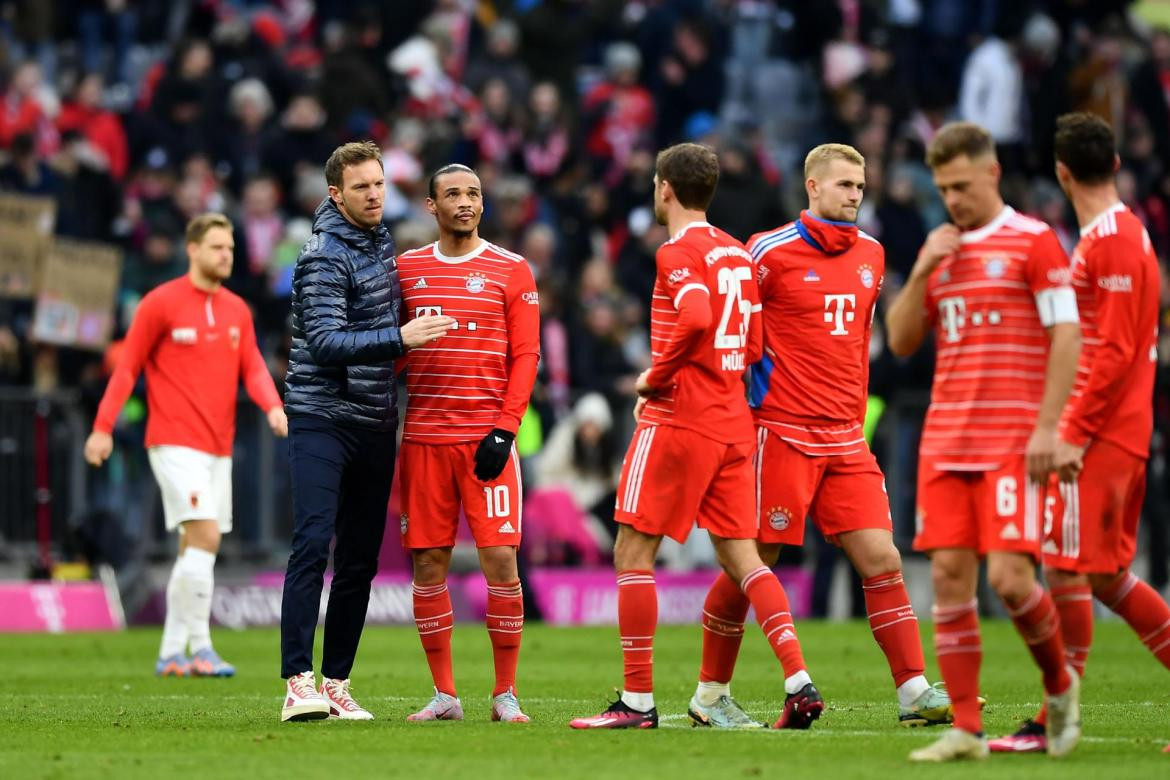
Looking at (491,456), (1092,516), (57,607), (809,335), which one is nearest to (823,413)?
(809,335)

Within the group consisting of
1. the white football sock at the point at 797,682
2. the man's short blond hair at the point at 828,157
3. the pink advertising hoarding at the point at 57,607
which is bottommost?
the pink advertising hoarding at the point at 57,607

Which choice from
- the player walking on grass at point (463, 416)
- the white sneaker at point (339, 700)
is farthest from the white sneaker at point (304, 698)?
the player walking on grass at point (463, 416)

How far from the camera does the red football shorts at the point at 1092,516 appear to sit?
8.85 meters

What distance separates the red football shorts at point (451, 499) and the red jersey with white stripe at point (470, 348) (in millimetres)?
95

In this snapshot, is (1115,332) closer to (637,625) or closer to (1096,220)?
(1096,220)

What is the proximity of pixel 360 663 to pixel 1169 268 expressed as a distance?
1203 cm

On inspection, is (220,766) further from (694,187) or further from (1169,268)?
(1169,268)

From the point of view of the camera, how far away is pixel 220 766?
27.4 ft

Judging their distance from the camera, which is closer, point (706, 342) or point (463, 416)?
point (706, 342)

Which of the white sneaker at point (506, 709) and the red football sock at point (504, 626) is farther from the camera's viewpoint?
the red football sock at point (504, 626)

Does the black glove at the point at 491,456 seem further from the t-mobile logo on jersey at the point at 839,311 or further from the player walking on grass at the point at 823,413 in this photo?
the t-mobile logo on jersey at the point at 839,311

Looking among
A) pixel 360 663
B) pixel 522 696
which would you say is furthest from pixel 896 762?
pixel 360 663

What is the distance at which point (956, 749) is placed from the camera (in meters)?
8.24

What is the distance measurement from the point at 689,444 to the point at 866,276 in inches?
55.9
